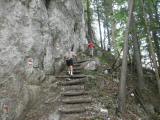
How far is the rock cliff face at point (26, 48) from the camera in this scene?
1166 cm

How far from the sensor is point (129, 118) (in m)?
12.1

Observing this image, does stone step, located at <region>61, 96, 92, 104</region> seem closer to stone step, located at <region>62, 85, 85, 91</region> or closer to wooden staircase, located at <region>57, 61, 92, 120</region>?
wooden staircase, located at <region>57, 61, 92, 120</region>

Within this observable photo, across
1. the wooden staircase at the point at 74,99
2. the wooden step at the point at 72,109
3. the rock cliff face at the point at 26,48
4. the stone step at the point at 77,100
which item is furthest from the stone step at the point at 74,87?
the wooden step at the point at 72,109

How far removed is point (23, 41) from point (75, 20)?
8.65 m

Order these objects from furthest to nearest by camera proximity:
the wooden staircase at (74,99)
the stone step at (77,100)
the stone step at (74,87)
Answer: the stone step at (74,87), the stone step at (77,100), the wooden staircase at (74,99)

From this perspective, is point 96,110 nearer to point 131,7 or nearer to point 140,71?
point 131,7

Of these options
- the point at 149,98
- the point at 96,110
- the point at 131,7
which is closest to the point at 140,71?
the point at 149,98

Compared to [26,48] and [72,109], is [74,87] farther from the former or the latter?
[26,48]

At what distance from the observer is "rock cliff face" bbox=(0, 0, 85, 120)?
11656 millimetres

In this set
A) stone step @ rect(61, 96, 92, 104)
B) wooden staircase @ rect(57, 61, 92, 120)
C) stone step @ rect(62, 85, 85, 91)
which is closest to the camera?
wooden staircase @ rect(57, 61, 92, 120)

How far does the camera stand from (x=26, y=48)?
43.5ft

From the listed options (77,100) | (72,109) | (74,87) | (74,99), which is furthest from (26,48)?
(72,109)

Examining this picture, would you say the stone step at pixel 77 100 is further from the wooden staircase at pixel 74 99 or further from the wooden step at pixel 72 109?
the wooden step at pixel 72 109

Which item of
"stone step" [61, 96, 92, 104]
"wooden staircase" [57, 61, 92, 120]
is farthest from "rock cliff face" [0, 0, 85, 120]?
"stone step" [61, 96, 92, 104]
